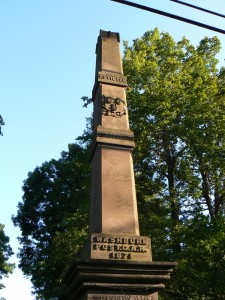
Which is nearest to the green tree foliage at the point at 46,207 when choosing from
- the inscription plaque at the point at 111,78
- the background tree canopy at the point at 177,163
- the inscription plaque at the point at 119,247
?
the background tree canopy at the point at 177,163

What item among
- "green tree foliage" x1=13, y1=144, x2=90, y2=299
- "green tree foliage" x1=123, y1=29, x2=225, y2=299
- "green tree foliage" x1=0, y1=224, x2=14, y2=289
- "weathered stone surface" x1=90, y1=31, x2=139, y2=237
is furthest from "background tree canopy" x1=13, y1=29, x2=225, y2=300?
"green tree foliage" x1=0, y1=224, x2=14, y2=289

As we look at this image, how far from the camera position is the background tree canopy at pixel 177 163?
13266 millimetres

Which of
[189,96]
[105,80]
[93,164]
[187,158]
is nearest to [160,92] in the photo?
A: [189,96]

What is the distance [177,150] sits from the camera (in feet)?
57.9

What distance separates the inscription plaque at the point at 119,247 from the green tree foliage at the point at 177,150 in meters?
7.23

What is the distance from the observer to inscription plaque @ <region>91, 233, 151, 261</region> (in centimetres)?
624

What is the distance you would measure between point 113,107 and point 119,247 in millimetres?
3480

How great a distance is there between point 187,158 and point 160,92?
133 inches

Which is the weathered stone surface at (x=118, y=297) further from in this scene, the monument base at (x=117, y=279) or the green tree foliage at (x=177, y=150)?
the green tree foliage at (x=177, y=150)

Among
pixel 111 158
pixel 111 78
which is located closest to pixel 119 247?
pixel 111 158

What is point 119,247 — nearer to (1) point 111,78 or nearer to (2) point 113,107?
(2) point 113,107

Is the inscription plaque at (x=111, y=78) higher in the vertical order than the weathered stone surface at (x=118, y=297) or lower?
higher

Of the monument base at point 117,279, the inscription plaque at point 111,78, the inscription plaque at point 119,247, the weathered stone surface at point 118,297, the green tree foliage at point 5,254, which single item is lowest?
the weathered stone surface at point 118,297

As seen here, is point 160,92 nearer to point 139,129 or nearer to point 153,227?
point 139,129
